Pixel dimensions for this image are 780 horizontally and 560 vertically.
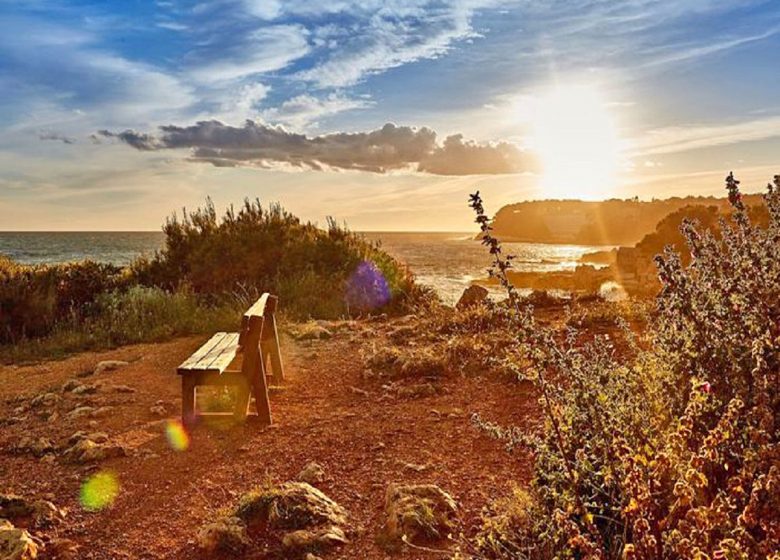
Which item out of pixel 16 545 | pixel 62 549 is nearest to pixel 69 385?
pixel 62 549

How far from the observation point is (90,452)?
4.88 meters

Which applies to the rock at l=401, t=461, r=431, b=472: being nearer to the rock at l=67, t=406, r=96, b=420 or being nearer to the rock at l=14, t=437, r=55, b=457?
the rock at l=14, t=437, r=55, b=457

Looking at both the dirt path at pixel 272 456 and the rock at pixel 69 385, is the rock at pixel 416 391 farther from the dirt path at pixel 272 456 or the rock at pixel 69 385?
the rock at pixel 69 385

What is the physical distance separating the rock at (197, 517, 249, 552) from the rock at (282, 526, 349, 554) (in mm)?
245

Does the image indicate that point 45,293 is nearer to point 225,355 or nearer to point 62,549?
point 225,355

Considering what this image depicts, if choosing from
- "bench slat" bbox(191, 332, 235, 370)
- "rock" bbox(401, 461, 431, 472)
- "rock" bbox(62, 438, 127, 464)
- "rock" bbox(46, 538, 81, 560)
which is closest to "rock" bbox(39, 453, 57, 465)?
"rock" bbox(62, 438, 127, 464)

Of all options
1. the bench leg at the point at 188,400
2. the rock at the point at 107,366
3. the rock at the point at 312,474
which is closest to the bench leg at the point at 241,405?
the bench leg at the point at 188,400

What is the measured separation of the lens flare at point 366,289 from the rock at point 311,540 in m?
8.65

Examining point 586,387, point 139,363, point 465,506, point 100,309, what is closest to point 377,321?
point 139,363

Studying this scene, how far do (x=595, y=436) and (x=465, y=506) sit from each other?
4.49ft

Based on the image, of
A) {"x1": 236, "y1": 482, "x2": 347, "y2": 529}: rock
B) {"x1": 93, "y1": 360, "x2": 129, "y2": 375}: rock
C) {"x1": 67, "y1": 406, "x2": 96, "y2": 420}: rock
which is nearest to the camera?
{"x1": 236, "y1": 482, "x2": 347, "y2": 529}: rock

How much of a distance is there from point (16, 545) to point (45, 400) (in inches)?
135

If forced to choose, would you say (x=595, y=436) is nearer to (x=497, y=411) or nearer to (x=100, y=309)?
(x=497, y=411)

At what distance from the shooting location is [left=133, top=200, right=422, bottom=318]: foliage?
1269 centimetres
